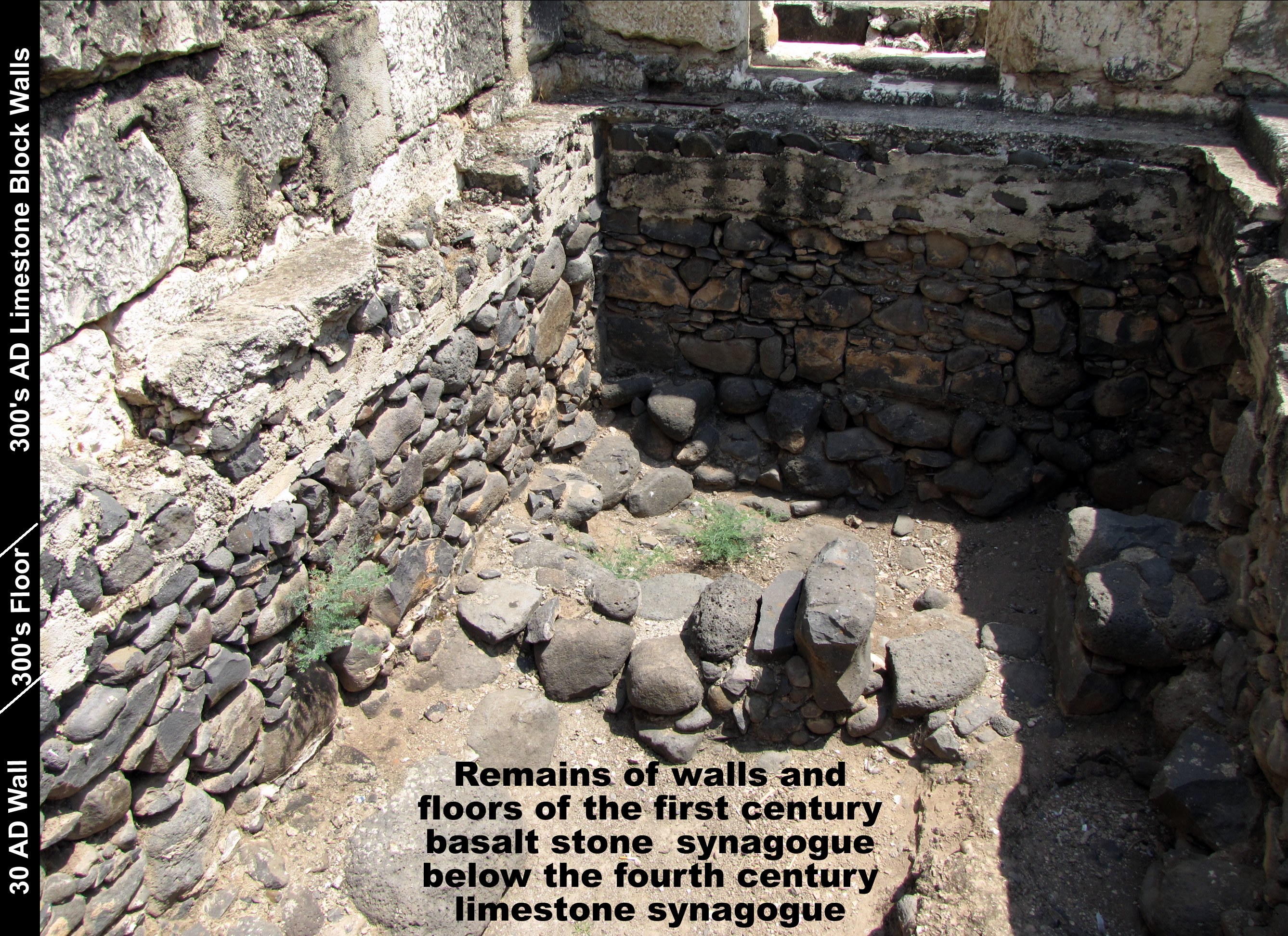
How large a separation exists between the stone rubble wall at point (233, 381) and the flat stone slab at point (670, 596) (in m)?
0.82

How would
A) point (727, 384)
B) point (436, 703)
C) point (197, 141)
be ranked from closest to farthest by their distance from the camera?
point (197, 141)
point (436, 703)
point (727, 384)

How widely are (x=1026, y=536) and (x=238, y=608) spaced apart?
362 centimetres

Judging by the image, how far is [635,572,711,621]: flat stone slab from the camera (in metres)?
3.99

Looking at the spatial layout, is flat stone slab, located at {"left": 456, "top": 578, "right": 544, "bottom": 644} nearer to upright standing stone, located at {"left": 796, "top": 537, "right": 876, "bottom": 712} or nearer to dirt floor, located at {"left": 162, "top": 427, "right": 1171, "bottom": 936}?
dirt floor, located at {"left": 162, "top": 427, "right": 1171, "bottom": 936}

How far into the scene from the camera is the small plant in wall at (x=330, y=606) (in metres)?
3.07

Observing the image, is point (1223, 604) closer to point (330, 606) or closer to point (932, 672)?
point (932, 672)

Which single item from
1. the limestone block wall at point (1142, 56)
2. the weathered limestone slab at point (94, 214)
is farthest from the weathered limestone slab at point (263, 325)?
the limestone block wall at point (1142, 56)

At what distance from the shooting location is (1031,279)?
→ 445 cm

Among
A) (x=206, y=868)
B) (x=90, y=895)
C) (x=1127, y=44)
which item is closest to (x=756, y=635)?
(x=206, y=868)

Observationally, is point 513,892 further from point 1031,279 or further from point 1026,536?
point 1031,279

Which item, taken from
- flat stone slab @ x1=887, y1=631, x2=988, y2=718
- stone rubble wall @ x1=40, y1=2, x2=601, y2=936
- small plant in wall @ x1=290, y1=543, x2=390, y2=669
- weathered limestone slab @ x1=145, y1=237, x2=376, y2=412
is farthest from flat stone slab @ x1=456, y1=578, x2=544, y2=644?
flat stone slab @ x1=887, y1=631, x2=988, y2=718

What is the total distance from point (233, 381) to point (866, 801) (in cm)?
259
